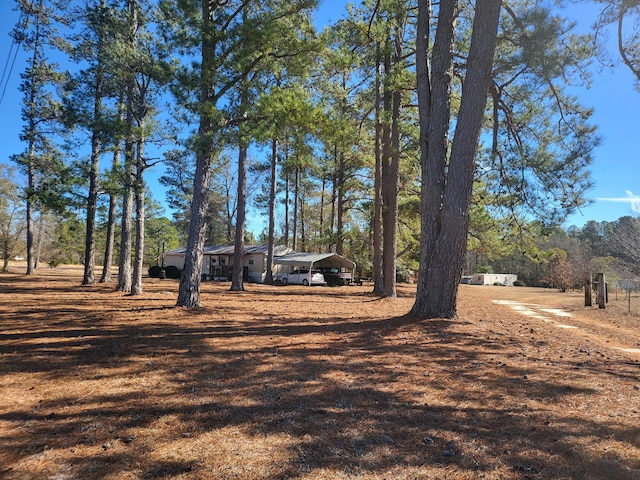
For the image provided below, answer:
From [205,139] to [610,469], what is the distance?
8.49m

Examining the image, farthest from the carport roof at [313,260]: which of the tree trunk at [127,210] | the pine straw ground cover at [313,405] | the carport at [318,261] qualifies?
the pine straw ground cover at [313,405]

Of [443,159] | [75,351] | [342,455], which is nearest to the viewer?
[342,455]

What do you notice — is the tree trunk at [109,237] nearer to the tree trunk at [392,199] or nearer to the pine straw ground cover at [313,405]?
the pine straw ground cover at [313,405]

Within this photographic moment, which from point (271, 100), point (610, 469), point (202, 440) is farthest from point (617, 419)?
point (271, 100)

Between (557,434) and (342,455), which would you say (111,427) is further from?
(557,434)

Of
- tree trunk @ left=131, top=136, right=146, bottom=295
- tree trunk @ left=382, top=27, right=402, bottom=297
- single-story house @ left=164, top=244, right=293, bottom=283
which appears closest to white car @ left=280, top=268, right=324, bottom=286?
single-story house @ left=164, top=244, right=293, bottom=283

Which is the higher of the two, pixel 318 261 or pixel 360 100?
pixel 360 100

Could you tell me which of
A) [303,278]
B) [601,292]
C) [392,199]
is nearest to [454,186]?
[392,199]

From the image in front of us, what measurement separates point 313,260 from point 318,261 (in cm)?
332

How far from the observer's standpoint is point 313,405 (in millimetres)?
3455

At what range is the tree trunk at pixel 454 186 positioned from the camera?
22.9 ft

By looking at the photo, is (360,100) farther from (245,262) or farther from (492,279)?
(492,279)

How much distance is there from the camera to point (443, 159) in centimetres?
775

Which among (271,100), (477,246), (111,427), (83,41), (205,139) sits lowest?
(111,427)
